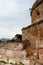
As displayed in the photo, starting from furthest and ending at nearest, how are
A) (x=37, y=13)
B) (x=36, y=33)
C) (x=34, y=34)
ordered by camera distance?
1. (x=37, y=13)
2. (x=34, y=34)
3. (x=36, y=33)

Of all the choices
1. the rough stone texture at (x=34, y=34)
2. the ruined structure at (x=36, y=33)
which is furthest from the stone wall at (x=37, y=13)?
the rough stone texture at (x=34, y=34)

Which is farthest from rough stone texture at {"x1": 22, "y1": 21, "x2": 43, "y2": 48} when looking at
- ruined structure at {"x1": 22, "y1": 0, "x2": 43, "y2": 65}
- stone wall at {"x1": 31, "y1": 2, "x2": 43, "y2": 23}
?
stone wall at {"x1": 31, "y1": 2, "x2": 43, "y2": 23}

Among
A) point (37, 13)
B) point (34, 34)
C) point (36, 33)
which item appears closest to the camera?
point (36, 33)

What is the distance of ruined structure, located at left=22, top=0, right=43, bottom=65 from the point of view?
12118 mm

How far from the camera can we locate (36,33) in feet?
48.1

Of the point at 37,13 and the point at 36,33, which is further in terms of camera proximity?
the point at 37,13

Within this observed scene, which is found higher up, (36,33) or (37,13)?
(37,13)

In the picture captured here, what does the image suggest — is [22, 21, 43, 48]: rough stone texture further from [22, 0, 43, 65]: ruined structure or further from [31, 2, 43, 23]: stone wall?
[31, 2, 43, 23]: stone wall

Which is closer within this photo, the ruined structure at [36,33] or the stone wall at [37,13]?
the ruined structure at [36,33]

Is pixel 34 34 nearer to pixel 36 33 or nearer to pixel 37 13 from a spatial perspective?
pixel 36 33

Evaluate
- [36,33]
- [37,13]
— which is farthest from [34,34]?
[37,13]

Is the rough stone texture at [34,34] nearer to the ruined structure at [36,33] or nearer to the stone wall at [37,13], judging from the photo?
the ruined structure at [36,33]

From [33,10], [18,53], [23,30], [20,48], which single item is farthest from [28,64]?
[33,10]

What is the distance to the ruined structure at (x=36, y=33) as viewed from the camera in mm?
12118
